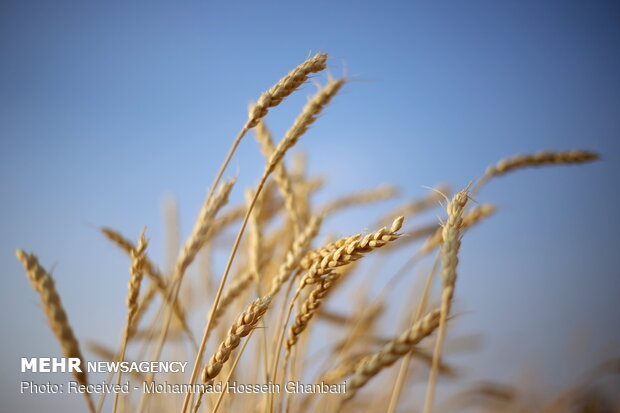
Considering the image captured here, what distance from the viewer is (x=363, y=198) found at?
1.97 metres

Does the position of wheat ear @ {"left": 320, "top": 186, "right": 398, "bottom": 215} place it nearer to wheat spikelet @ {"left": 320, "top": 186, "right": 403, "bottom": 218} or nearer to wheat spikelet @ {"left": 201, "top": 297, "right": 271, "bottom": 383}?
wheat spikelet @ {"left": 320, "top": 186, "right": 403, "bottom": 218}

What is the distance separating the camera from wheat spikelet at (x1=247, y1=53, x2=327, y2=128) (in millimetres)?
792

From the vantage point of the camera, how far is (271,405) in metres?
0.81

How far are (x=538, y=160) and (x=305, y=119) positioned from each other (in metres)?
0.77

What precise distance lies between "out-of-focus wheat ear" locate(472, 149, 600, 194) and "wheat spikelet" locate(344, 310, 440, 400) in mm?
542

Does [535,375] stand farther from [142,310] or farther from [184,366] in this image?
[142,310]

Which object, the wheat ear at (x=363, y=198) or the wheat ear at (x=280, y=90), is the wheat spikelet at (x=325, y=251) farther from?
the wheat ear at (x=363, y=198)

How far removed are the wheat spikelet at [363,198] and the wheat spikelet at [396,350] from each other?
1.19 m

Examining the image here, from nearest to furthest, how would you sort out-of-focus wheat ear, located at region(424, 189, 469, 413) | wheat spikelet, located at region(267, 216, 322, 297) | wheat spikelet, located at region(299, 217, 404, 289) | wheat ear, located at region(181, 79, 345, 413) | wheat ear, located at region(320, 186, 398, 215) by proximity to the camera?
out-of-focus wheat ear, located at region(424, 189, 469, 413) → wheat spikelet, located at region(299, 217, 404, 289) → wheat ear, located at region(181, 79, 345, 413) → wheat spikelet, located at region(267, 216, 322, 297) → wheat ear, located at region(320, 186, 398, 215)

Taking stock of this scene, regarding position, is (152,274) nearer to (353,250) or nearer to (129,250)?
(129,250)

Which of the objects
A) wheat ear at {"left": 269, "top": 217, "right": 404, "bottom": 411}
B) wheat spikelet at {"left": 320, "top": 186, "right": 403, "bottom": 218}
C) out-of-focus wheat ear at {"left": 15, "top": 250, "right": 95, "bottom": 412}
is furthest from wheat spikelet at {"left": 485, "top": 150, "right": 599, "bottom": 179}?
out-of-focus wheat ear at {"left": 15, "top": 250, "right": 95, "bottom": 412}

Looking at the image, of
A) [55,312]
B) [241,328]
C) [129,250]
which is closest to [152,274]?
[129,250]

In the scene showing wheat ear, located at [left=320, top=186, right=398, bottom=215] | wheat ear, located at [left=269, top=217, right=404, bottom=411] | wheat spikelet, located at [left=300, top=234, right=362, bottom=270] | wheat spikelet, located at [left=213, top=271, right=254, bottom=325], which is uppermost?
wheat ear, located at [left=320, top=186, right=398, bottom=215]

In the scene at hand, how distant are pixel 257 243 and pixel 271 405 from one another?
15.9 inches
